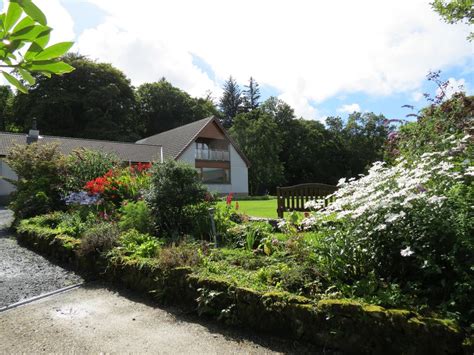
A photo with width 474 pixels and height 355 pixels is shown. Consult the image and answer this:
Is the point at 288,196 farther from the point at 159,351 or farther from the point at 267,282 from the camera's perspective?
the point at 159,351

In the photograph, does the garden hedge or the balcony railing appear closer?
the garden hedge

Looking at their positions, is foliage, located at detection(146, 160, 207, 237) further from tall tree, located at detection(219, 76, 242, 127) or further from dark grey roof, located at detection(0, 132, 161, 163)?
tall tree, located at detection(219, 76, 242, 127)

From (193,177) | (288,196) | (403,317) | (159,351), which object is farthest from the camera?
(288,196)

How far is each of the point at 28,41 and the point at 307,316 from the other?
10.5 feet

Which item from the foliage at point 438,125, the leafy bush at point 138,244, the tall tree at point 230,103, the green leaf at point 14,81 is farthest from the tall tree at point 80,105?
the green leaf at point 14,81

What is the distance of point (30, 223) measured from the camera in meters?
9.52

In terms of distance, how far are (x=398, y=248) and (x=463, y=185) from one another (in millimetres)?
996

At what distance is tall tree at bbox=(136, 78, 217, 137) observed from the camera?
5169 centimetres

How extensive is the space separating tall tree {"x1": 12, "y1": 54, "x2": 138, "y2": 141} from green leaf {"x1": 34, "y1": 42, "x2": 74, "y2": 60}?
4278cm

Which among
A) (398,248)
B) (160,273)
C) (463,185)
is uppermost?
(463,185)

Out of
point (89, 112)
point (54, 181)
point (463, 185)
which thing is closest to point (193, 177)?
point (463, 185)

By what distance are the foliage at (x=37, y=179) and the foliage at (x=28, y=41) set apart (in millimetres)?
10967

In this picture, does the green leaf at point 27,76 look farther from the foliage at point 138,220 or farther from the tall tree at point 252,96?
the tall tree at point 252,96

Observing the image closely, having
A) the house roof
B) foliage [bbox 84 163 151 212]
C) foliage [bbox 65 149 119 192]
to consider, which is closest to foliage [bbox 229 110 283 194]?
the house roof
